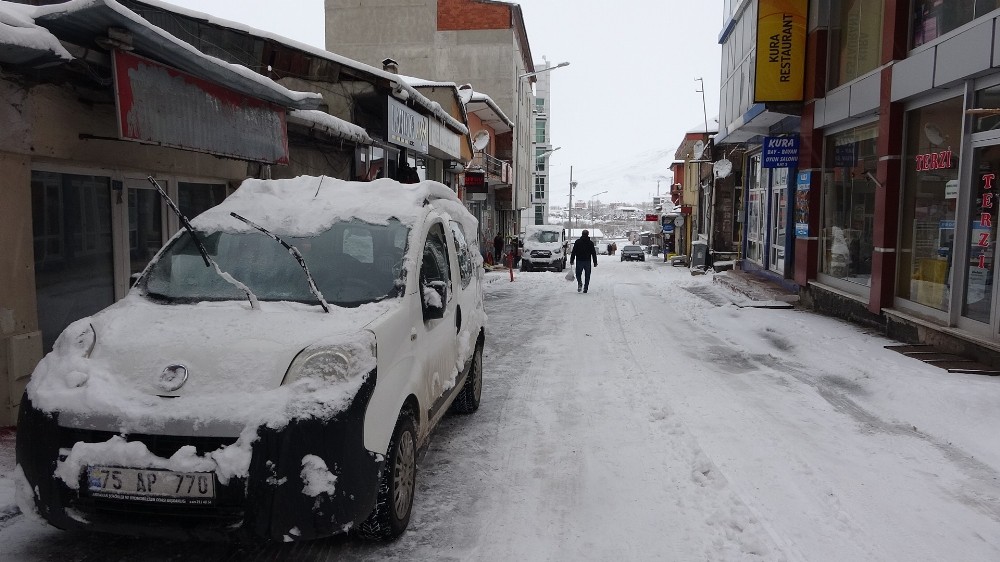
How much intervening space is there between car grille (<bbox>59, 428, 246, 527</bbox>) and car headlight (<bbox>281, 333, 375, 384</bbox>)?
1.44ft

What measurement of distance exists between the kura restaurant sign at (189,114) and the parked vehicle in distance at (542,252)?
21.9 metres

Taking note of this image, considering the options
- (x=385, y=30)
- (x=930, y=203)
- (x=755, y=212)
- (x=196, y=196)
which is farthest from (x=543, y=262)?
(x=196, y=196)

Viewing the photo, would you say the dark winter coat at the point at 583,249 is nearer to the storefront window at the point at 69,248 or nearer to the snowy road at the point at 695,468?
the snowy road at the point at 695,468

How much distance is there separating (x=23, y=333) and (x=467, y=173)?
23.5m

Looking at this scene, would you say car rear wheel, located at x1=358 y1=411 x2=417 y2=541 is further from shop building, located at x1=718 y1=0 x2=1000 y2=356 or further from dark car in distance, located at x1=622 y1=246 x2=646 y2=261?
dark car in distance, located at x1=622 y1=246 x2=646 y2=261

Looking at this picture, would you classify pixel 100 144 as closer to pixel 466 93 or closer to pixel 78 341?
pixel 78 341

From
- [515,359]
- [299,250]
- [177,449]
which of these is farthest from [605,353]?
[177,449]

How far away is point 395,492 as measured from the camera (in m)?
3.66

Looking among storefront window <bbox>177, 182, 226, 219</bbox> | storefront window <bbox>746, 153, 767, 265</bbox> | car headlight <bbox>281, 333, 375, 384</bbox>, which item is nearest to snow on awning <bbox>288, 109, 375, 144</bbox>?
storefront window <bbox>177, 182, 226, 219</bbox>

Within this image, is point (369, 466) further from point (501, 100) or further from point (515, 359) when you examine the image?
point (501, 100)

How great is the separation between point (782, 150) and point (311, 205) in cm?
1322

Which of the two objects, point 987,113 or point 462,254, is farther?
point 987,113

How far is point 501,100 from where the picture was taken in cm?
4044

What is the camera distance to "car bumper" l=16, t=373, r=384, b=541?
119 inches
